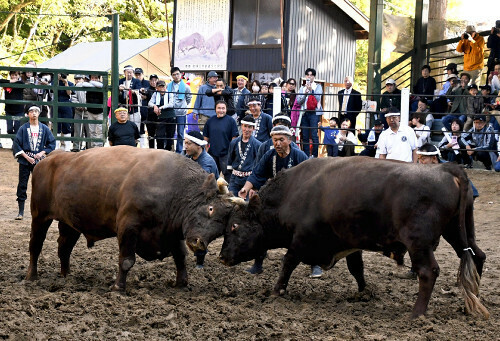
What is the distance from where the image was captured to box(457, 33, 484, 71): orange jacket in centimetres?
1756

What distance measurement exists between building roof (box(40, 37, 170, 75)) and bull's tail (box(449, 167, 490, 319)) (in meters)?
18.5

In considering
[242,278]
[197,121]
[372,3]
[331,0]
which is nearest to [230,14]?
[331,0]

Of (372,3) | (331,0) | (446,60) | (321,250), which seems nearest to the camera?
(321,250)

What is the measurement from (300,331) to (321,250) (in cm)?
142

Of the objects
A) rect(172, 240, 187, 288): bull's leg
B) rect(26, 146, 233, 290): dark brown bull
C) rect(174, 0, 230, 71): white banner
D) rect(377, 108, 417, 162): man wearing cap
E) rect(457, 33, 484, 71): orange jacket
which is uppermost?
rect(174, 0, 230, 71): white banner

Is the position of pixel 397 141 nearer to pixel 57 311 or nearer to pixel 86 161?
pixel 86 161

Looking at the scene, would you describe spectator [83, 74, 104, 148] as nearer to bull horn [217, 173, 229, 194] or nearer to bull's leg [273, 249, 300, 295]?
bull horn [217, 173, 229, 194]

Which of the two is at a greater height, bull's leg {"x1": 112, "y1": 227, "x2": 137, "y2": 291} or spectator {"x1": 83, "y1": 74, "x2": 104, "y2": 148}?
spectator {"x1": 83, "y1": 74, "x2": 104, "y2": 148}

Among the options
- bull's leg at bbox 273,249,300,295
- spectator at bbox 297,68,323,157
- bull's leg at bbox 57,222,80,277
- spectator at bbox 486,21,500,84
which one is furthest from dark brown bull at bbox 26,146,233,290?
spectator at bbox 486,21,500,84

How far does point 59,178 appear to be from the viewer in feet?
25.4

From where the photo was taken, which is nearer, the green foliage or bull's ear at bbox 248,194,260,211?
bull's ear at bbox 248,194,260,211

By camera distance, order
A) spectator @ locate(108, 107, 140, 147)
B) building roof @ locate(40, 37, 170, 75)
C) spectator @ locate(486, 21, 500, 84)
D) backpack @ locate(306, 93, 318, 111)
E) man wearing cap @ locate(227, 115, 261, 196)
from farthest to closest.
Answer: building roof @ locate(40, 37, 170, 75) < spectator @ locate(486, 21, 500, 84) < backpack @ locate(306, 93, 318, 111) < spectator @ locate(108, 107, 140, 147) < man wearing cap @ locate(227, 115, 261, 196)

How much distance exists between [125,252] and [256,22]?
17.8 metres

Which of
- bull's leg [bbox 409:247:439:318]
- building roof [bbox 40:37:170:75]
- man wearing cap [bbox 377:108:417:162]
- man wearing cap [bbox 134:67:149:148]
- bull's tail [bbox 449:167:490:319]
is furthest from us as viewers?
building roof [bbox 40:37:170:75]
